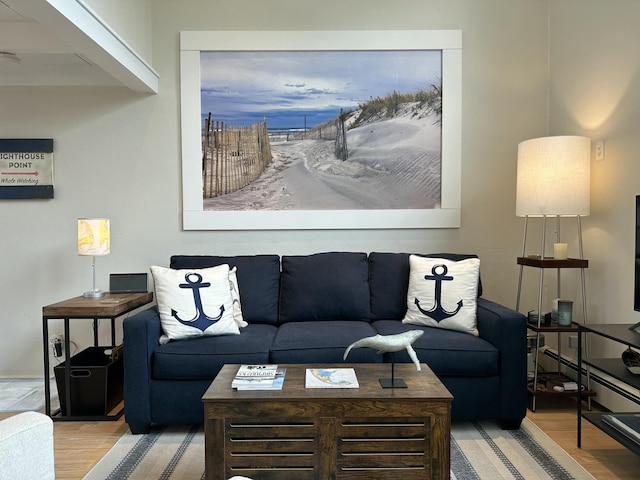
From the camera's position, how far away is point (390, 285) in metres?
2.93

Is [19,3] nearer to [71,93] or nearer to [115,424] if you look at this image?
[71,93]

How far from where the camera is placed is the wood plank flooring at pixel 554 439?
1.96 m

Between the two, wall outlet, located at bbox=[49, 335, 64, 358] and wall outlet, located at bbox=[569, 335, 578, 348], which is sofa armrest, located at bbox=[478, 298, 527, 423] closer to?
wall outlet, located at bbox=[569, 335, 578, 348]

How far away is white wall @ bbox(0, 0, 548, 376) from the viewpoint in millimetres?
3186

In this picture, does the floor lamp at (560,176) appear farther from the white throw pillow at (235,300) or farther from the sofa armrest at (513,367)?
A: the white throw pillow at (235,300)

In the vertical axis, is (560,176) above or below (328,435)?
above

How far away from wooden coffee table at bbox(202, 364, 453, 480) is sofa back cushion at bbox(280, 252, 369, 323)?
1.19m

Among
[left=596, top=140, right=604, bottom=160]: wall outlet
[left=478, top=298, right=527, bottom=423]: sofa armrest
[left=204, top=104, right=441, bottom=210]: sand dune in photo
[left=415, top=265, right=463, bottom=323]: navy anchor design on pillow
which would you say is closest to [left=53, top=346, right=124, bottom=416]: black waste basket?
[left=204, top=104, right=441, bottom=210]: sand dune in photo

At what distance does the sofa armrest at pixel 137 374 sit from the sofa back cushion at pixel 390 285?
142cm

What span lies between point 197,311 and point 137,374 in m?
0.44

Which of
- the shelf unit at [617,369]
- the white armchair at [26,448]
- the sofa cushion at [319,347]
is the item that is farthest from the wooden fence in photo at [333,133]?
the white armchair at [26,448]

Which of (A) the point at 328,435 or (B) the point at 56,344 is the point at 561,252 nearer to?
(A) the point at 328,435

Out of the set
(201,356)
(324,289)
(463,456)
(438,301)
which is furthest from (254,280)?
(463,456)

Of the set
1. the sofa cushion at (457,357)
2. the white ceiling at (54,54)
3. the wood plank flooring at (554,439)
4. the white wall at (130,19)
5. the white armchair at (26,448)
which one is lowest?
the wood plank flooring at (554,439)
